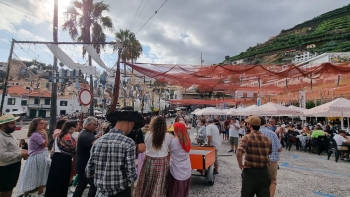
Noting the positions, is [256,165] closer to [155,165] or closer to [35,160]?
[155,165]

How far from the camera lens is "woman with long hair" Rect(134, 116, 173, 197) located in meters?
3.39

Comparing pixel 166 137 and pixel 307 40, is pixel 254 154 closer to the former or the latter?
pixel 166 137

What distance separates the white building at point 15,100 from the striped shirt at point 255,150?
5200 centimetres

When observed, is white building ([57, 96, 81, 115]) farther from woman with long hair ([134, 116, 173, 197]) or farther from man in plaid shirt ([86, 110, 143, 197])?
man in plaid shirt ([86, 110, 143, 197])

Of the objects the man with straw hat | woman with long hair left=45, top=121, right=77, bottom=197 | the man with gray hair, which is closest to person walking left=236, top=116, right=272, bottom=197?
the man with gray hair

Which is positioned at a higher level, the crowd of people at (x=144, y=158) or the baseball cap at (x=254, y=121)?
the baseball cap at (x=254, y=121)

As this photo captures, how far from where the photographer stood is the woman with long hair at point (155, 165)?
11.1 feet

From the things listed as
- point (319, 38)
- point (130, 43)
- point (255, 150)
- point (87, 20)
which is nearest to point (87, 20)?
point (87, 20)

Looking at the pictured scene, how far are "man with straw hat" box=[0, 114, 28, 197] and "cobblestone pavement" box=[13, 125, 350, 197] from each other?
5.61 feet

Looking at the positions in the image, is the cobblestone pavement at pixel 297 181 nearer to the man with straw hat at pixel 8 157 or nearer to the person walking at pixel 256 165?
the man with straw hat at pixel 8 157

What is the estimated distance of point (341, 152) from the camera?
Answer: 30.0ft

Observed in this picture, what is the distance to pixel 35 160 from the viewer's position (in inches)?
171

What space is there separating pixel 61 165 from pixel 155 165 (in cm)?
183

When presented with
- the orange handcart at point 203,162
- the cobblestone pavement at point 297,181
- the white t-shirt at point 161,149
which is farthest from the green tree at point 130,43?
the white t-shirt at point 161,149
